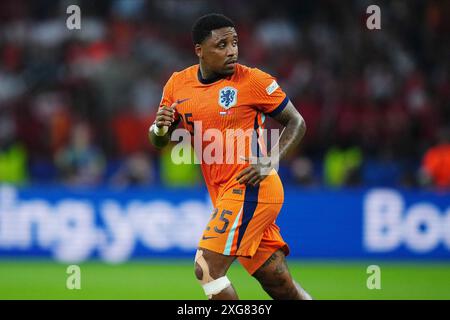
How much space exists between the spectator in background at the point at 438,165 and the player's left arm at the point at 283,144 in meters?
7.21

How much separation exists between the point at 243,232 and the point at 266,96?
984 mm

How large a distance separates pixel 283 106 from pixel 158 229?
20.6 feet

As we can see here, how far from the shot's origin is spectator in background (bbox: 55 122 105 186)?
1391 centimetres

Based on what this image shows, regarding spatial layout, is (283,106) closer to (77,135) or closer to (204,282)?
(204,282)

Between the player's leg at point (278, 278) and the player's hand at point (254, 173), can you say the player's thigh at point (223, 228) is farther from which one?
the player's leg at point (278, 278)

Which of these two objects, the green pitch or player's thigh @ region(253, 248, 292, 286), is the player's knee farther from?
the green pitch

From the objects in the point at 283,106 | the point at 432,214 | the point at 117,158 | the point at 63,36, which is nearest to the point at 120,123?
the point at 117,158

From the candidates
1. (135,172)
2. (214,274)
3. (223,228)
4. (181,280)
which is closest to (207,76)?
(223,228)

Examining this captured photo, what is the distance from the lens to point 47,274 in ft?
37.5

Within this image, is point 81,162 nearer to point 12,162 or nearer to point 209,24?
point 12,162

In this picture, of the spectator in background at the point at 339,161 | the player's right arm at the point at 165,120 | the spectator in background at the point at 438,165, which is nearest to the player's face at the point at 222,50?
the player's right arm at the point at 165,120

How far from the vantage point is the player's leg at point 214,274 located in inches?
248

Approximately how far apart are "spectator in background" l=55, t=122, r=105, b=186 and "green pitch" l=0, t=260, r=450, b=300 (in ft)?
5.89

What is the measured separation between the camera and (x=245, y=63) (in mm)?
15758
